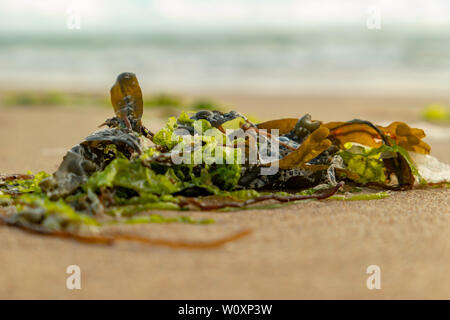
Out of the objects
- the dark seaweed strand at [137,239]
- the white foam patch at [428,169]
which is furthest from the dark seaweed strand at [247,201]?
the white foam patch at [428,169]

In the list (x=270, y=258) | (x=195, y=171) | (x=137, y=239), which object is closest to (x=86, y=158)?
(x=195, y=171)

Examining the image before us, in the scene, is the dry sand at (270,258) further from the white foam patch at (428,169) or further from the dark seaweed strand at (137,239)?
the white foam patch at (428,169)

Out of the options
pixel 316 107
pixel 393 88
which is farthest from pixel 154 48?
pixel 316 107

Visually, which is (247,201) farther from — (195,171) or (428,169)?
(428,169)

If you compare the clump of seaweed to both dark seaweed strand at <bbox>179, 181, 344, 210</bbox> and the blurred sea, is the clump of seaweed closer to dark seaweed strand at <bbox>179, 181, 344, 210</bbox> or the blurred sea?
dark seaweed strand at <bbox>179, 181, 344, 210</bbox>

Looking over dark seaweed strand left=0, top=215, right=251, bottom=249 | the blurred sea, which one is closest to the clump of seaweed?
dark seaweed strand left=0, top=215, right=251, bottom=249
